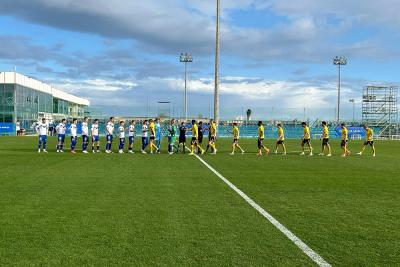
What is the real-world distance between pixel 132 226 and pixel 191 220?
960 millimetres

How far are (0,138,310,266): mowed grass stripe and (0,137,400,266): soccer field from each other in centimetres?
2

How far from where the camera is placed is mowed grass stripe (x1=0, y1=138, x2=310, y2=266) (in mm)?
5301

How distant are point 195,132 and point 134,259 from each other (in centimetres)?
1833

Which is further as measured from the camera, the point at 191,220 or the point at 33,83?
the point at 33,83

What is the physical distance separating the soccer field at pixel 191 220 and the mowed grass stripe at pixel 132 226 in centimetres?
2

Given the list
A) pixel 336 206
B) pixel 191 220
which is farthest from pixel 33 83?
pixel 191 220

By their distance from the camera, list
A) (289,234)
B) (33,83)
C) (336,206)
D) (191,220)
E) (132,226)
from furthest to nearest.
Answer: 1. (33,83)
2. (336,206)
3. (191,220)
4. (132,226)
5. (289,234)

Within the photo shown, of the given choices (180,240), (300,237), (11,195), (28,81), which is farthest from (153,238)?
(28,81)

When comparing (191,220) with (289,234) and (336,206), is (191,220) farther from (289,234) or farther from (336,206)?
(336,206)

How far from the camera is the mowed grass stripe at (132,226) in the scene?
5301 millimetres

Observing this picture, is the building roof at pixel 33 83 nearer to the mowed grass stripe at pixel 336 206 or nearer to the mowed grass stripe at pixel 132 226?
the mowed grass stripe at pixel 336 206

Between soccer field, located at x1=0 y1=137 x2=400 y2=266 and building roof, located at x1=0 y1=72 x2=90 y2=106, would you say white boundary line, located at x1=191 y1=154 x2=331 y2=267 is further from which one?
building roof, located at x1=0 y1=72 x2=90 y2=106

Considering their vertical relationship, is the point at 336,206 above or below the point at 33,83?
below

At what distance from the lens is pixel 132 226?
6816 millimetres
